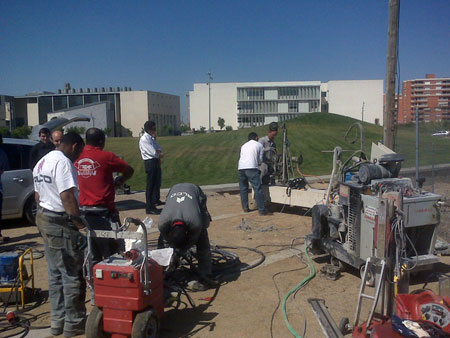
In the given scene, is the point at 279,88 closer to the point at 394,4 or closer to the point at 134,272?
the point at 394,4

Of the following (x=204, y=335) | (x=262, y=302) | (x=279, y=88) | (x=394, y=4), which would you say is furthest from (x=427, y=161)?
(x=279, y=88)

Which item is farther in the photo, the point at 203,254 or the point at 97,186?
the point at 203,254

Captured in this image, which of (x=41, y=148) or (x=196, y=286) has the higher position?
(x=41, y=148)

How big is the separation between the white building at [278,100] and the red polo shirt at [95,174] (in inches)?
3276

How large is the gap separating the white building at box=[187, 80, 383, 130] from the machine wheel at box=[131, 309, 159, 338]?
84.0m

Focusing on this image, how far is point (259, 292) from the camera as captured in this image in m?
5.11

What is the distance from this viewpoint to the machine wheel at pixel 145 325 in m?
3.63

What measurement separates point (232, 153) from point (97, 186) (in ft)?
70.6

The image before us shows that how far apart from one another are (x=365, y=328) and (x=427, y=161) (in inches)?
471

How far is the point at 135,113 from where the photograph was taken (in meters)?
74.1

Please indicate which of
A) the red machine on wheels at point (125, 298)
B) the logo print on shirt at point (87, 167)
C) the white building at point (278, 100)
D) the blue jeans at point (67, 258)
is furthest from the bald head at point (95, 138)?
the white building at point (278, 100)

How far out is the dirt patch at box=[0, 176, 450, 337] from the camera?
426 centimetres

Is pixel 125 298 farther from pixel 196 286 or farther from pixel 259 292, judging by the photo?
pixel 259 292

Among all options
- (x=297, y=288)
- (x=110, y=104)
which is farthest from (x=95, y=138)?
(x=110, y=104)
